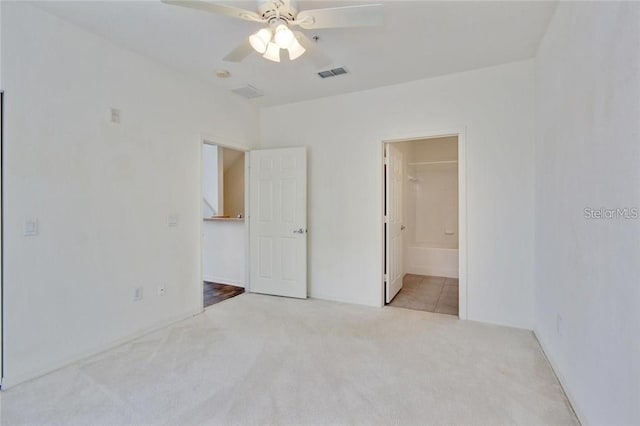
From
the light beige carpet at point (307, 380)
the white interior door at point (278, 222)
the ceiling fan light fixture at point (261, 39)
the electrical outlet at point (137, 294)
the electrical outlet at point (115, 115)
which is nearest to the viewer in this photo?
the light beige carpet at point (307, 380)

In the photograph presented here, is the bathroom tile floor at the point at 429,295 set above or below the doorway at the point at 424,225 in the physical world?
below

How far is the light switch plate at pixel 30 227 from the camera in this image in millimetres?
2285

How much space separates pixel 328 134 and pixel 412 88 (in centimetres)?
118

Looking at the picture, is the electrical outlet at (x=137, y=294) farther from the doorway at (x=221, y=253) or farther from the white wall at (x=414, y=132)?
the white wall at (x=414, y=132)

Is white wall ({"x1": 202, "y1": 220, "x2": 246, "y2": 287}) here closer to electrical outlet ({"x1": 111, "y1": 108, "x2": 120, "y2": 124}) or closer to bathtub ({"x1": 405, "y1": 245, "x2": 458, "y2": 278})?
electrical outlet ({"x1": 111, "y1": 108, "x2": 120, "y2": 124})

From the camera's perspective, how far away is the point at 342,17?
1.92m

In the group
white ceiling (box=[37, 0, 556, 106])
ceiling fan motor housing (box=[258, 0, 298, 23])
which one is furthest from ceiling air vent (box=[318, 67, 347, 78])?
ceiling fan motor housing (box=[258, 0, 298, 23])

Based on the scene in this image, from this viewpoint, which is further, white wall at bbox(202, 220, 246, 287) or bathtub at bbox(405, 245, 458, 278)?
bathtub at bbox(405, 245, 458, 278)

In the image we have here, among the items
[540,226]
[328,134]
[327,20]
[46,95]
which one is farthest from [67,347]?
[540,226]

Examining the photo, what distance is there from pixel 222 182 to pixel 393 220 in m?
3.93

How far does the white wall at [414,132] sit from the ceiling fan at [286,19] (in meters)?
1.91

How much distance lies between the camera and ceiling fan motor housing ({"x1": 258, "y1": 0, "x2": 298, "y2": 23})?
1.96 metres

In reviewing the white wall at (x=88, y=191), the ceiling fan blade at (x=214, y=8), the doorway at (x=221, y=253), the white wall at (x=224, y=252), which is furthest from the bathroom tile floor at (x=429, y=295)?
the ceiling fan blade at (x=214, y=8)

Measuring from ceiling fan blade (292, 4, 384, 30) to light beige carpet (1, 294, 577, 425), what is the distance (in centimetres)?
238
